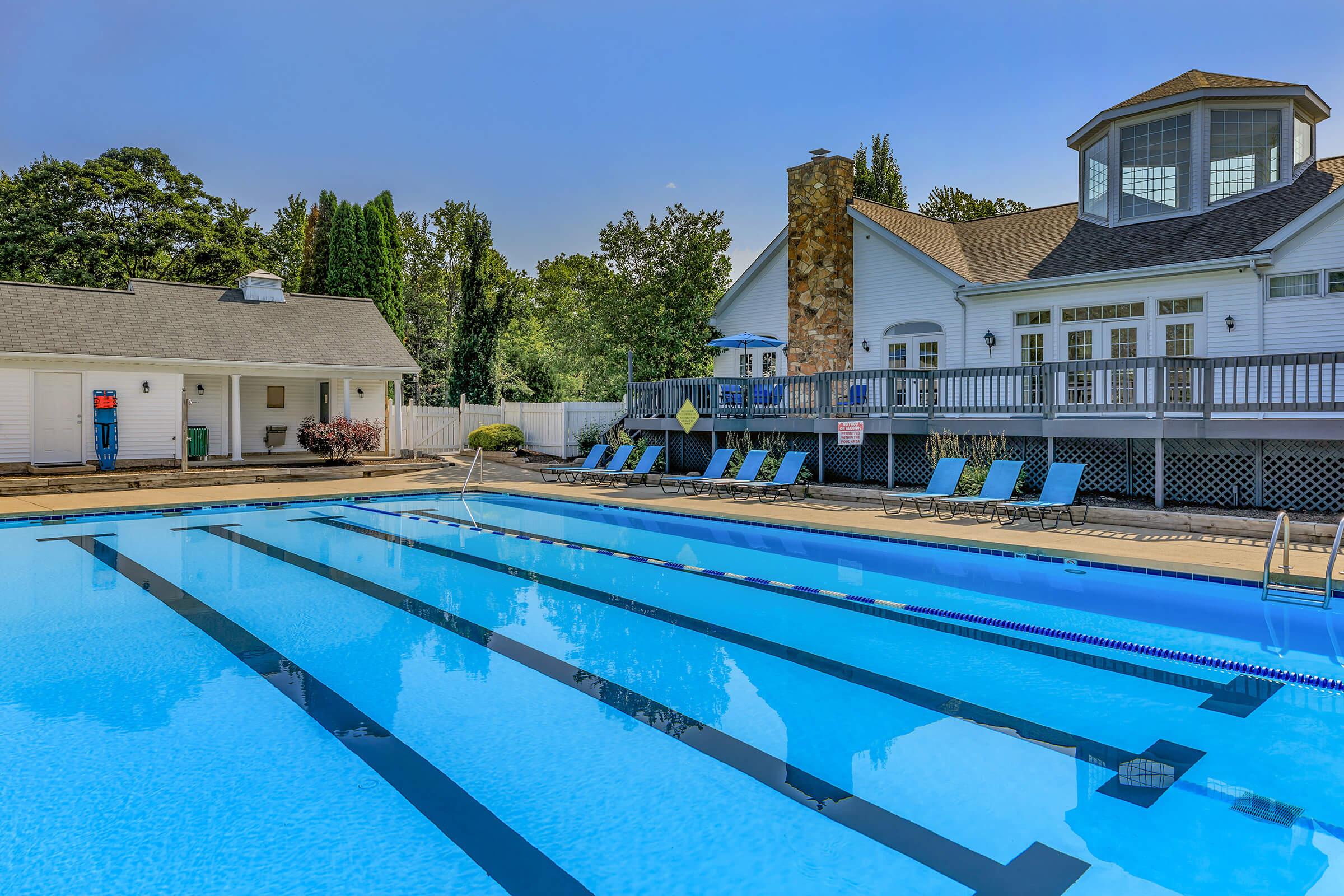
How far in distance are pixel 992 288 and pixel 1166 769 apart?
14162 mm

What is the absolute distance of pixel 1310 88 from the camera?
16016mm

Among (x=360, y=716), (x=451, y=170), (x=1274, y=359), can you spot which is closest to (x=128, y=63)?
(x=451, y=170)

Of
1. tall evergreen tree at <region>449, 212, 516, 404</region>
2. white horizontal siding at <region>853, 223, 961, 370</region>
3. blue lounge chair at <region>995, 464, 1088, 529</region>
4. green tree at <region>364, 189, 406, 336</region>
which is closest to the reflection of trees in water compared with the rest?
blue lounge chair at <region>995, 464, 1088, 529</region>

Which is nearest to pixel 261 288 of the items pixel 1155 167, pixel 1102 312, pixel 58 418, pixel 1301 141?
pixel 58 418

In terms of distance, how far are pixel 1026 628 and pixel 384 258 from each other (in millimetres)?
29471

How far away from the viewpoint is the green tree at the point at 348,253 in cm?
3081

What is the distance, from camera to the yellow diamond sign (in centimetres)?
1728

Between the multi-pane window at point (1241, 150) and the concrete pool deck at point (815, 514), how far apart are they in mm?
9741

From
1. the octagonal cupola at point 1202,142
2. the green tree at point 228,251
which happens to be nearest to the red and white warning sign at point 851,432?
the octagonal cupola at point 1202,142

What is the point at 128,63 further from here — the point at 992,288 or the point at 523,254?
the point at 992,288

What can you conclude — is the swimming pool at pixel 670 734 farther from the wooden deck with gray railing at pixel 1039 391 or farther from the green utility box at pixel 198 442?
the green utility box at pixel 198 442

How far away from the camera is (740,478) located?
1537 cm

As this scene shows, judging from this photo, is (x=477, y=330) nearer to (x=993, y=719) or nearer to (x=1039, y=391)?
(x=1039, y=391)

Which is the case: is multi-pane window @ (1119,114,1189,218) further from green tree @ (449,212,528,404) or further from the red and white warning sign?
green tree @ (449,212,528,404)
